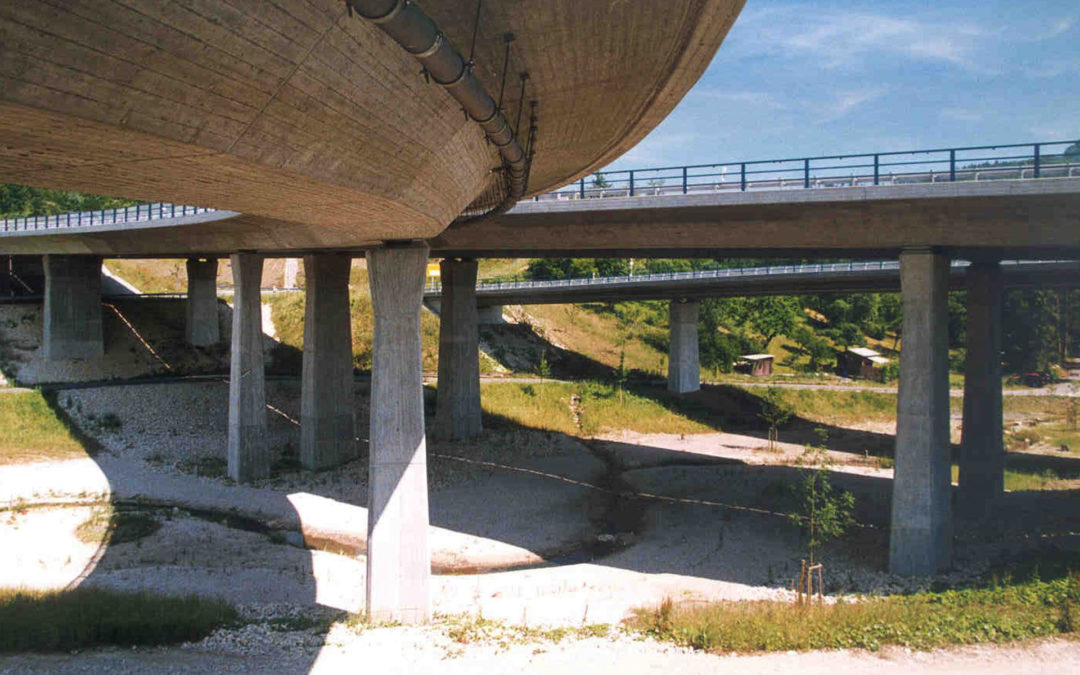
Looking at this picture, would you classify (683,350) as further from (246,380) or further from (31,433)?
(31,433)

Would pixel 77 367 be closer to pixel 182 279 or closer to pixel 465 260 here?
pixel 465 260

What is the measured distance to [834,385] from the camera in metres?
65.4

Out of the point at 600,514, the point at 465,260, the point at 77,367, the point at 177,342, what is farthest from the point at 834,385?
the point at 77,367

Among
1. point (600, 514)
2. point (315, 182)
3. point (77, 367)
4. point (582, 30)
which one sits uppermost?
point (582, 30)

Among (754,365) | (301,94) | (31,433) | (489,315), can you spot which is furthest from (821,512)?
(754,365)

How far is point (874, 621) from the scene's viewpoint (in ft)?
57.6

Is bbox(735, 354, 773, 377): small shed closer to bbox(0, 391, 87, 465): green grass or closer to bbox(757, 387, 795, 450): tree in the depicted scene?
bbox(757, 387, 795, 450): tree

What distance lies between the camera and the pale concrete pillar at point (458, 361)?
4234cm

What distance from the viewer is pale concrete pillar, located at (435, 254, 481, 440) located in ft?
139

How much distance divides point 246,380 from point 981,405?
31184 mm

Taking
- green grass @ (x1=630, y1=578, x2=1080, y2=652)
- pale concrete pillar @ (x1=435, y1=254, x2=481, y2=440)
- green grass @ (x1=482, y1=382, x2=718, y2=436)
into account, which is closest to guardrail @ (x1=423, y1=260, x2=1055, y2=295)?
pale concrete pillar @ (x1=435, y1=254, x2=481, y2=440)

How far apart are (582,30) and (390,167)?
13.3 feet

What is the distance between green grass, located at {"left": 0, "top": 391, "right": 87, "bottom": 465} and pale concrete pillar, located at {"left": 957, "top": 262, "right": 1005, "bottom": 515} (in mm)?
39093

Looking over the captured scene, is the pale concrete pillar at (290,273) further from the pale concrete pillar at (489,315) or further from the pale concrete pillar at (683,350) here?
the pale concrete pillar at (683,350)
